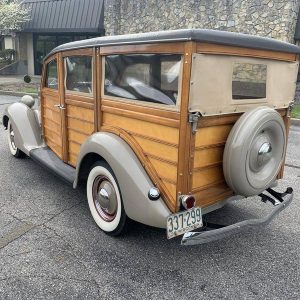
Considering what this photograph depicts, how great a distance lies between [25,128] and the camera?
494cm

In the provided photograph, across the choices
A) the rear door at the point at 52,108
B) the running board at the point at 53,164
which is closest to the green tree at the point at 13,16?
the rear door at the point at 52,108

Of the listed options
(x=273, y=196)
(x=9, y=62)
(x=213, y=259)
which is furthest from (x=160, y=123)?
(x=9, y=62)

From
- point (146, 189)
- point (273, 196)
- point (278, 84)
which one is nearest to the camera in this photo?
point (146, 189)

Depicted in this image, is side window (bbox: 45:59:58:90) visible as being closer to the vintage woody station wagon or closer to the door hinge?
the vintage woody station wagon

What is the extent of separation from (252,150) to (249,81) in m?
0.68

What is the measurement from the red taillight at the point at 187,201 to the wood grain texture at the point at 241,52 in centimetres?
108

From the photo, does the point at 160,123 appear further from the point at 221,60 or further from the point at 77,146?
the point at 77,146

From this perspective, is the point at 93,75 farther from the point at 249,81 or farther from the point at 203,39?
the point at 249,81

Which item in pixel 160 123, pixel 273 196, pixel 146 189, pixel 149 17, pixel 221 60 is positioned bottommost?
pixel 273 196

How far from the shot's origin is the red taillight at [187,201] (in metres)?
2.63

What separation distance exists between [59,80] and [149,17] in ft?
39.3

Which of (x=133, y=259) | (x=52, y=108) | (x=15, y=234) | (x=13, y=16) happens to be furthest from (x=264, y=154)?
(x=13, y=16)

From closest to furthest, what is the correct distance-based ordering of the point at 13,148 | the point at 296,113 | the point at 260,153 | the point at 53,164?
the point at 260,153
the point at 53,164
the point at 13,148
the point at 296,113

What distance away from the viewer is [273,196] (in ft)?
11.8
